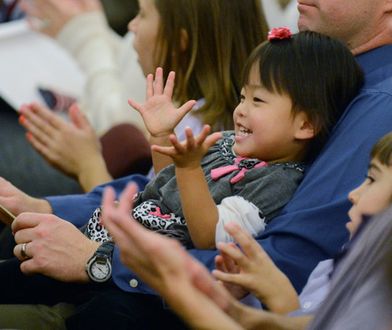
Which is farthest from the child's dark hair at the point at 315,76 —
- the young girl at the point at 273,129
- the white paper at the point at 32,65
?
the white paper at the point at 32,65

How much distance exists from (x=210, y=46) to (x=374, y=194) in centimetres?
88

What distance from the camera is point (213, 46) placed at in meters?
2.44

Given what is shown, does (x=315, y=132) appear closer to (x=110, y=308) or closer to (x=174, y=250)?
(x=110, y=308)

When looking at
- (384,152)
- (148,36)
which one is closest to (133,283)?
(384,152)

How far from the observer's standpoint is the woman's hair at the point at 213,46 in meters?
2.40

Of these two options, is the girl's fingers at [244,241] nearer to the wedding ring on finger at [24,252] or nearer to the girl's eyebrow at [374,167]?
the girl's eyebrow at [374,167]

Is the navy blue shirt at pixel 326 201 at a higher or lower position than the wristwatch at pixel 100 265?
higher

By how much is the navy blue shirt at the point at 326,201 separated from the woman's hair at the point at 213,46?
0.47 m

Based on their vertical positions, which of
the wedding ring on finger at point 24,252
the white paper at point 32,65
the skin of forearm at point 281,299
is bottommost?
the white paper at point 32,65

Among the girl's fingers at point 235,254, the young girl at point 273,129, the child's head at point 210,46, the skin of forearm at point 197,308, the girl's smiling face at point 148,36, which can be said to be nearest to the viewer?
the skin of forearm at point 197,308

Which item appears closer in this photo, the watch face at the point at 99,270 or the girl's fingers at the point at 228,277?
the girl's fingers at the point at 228,277

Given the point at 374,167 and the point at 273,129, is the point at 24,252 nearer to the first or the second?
the point at 273,129

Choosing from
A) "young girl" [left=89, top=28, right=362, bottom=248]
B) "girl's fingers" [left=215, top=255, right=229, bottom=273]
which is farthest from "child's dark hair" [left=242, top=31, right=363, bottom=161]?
"girl's fingers" [left=215, top=255, right=229, bottom=273]

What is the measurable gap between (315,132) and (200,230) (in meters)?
0.27
